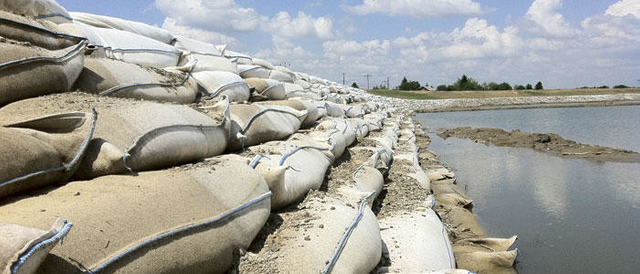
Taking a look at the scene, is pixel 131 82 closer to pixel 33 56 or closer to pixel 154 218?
Answer: pixel 33 56

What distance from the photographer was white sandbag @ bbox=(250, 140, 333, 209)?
2541 millimetres

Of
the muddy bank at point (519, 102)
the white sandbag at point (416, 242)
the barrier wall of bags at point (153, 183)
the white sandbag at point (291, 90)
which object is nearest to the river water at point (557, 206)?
the barrier wall of bags at point (153, 183)

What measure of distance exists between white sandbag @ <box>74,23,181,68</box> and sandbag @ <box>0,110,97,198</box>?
54.8 inches

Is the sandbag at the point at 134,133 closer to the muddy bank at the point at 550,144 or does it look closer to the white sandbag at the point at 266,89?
the white sandbag at the point at 266,89

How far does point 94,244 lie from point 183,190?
56 centimetres

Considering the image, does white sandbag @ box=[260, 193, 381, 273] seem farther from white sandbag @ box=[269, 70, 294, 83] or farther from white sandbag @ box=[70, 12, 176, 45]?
white sandbag @ box=[269, 70, 294, 83]

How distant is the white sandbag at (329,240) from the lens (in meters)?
2.06

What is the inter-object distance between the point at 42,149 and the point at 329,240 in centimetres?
133

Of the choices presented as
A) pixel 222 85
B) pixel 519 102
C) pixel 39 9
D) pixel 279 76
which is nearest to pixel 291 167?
pixel 222 85

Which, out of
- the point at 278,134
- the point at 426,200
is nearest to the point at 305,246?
the point at 278,134

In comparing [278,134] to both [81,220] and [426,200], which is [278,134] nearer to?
[426,200]

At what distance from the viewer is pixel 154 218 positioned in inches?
66.5

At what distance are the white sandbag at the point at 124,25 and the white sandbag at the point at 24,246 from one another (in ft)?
9.80

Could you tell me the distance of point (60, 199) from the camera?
1.63 meters
